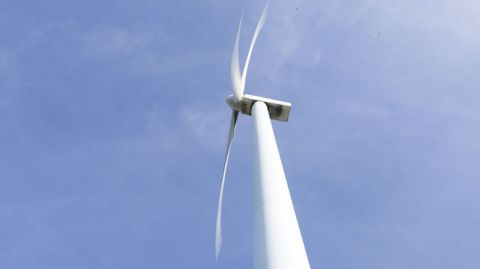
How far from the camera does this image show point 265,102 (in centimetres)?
2689

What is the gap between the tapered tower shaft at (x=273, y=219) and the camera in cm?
1143

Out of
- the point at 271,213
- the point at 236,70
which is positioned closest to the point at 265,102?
the point at 236,70

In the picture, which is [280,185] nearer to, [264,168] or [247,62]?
[264,168]

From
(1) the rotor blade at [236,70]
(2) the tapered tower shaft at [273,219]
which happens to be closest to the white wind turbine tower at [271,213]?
(2) the tapered tower shaft at [273,219]

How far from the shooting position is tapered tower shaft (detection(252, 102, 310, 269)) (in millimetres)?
11430

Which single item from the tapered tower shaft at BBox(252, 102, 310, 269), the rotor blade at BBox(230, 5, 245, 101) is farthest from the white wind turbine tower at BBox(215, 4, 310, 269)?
the rotor blade at BBox(230, 5, 245, 101)

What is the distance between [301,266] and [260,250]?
3.92 ft

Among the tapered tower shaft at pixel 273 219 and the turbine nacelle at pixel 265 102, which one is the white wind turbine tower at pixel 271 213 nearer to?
the tapered tower shaft at pixel 273 219

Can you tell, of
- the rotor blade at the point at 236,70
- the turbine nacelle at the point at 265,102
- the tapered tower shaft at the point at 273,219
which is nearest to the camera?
the tapered tower shaft at the point at 273,219

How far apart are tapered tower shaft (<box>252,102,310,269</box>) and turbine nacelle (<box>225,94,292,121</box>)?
854 cm

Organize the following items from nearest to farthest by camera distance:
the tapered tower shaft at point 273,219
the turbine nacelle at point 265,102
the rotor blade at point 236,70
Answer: the tapered tower shaft at point 273,219
the rotor blade at point 236,70
the turbine nacelle at point 265,102

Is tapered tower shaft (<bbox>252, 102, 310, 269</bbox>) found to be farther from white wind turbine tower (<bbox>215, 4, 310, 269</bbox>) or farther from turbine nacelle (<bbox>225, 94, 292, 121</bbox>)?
turbine nacelle (<bbox>225, 94, 292, 121</bbox>)

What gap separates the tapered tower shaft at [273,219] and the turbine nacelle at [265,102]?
28.0 ft

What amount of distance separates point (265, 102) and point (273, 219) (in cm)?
1438
